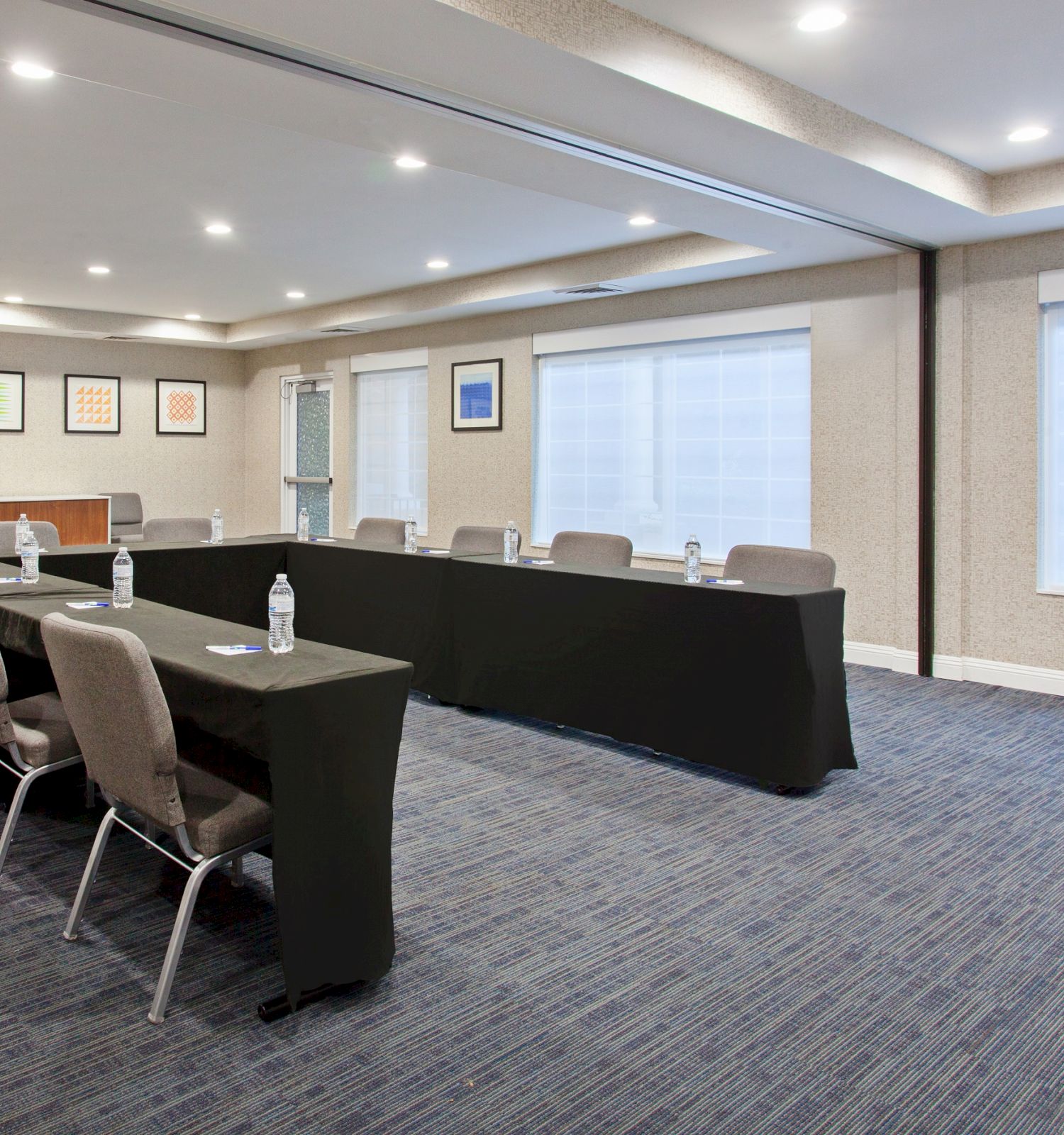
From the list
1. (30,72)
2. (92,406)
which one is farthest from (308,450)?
(30,72)

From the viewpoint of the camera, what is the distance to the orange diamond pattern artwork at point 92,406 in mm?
10273

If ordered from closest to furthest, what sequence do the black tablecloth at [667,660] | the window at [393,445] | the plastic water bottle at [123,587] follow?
the plastic water bottle at [123,587]
the black tablecloth at [667,660]
the window at [393,445]

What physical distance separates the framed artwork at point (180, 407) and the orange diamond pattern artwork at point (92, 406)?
1.73ft

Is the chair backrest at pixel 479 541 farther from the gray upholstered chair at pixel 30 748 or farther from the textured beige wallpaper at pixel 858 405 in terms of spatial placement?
the gray upholstered chair at pixel 30 748

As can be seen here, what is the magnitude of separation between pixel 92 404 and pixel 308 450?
2.27 m

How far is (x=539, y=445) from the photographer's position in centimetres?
819

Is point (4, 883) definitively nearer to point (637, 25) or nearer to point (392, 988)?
point (392, 988)

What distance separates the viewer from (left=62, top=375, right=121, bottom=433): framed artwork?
1022 centimetres

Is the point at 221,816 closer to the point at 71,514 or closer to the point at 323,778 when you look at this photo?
the point at 323,778

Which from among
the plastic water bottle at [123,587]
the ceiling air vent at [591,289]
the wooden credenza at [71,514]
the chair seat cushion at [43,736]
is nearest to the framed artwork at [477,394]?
the ceiling air vent at [591,289]

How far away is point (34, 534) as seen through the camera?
5.28 m

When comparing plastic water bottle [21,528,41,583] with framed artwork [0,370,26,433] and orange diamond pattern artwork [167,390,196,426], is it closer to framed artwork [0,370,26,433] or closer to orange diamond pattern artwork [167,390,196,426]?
framed artwork [0,370,26,433]

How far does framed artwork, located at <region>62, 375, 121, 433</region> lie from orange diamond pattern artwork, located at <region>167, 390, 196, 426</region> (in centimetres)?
54

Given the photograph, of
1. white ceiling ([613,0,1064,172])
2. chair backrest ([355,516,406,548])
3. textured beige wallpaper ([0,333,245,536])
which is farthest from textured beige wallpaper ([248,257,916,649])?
textured beige wallpaper ([0,333,245,536])
